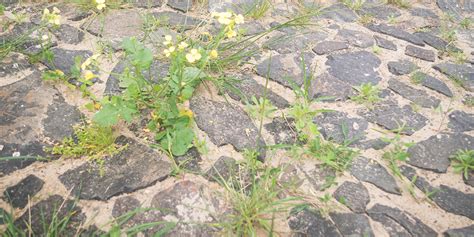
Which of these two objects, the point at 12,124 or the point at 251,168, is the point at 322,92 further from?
the point at 12,124

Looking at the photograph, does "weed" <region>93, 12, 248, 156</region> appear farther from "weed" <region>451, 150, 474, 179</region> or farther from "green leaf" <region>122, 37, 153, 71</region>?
"weed" <region>451, 150, 474, 179</region>

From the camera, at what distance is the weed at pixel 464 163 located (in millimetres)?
1889

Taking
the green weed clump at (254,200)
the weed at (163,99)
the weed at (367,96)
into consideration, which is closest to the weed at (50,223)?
the weed at (163,99)

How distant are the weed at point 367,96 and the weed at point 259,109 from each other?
596mm

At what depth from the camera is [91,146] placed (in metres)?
1.79

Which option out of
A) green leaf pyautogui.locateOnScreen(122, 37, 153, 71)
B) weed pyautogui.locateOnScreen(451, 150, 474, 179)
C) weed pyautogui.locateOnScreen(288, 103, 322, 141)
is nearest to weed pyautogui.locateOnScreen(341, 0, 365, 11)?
weed pyautogui.locateOnScreen(288, 103, 322, 141)

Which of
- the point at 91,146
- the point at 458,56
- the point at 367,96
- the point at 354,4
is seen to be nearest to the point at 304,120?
the point at 367,96

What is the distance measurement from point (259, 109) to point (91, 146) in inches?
38.0

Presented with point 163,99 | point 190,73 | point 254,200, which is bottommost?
point 254,200

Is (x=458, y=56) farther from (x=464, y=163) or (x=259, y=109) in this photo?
(x=259, y=109)

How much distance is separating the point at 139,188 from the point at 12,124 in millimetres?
817

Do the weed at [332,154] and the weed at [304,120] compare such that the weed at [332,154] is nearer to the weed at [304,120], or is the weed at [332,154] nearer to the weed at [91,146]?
the weed at [304,120]

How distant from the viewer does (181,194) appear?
1.66m

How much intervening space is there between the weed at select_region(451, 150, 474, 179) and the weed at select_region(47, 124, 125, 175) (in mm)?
1803
